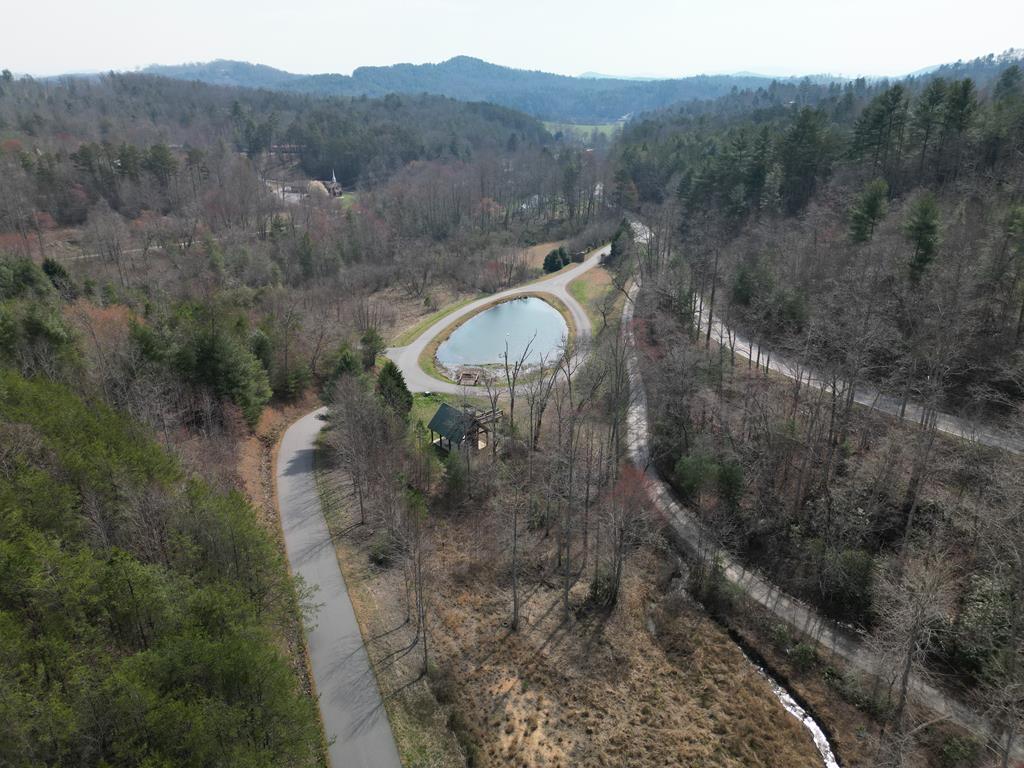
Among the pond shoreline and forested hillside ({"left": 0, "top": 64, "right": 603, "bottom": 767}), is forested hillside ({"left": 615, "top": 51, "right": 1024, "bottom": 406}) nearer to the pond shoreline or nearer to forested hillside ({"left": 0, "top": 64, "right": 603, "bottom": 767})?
the pond shoreline

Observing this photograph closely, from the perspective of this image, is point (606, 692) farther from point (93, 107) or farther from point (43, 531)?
point (93, 107)

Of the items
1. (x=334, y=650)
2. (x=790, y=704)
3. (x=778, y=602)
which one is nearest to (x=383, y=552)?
(x=334, y=650)

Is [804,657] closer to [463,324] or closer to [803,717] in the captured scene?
[803,717]

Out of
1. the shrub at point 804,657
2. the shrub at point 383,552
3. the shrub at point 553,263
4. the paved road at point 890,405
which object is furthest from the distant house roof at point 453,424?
the shrub at point 553,263

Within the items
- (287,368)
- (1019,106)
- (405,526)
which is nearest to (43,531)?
(405,526)

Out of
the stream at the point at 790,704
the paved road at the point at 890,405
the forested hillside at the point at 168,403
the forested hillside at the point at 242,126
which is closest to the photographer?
the forested hillside at the point at 168,403

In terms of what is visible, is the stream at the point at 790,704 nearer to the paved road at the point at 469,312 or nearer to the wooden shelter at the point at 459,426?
the wooden shelter at the point at 459,426
